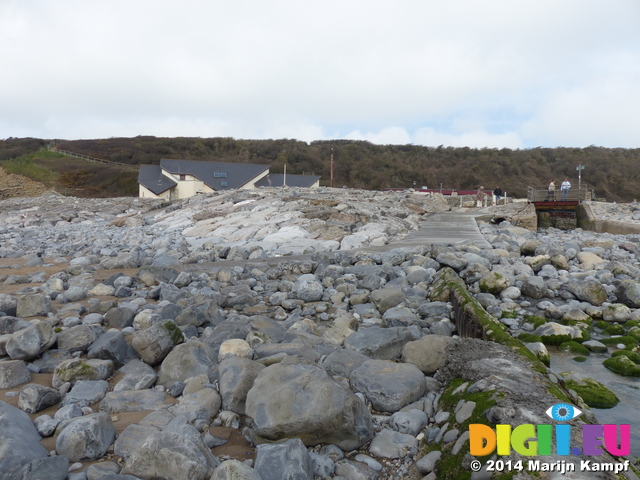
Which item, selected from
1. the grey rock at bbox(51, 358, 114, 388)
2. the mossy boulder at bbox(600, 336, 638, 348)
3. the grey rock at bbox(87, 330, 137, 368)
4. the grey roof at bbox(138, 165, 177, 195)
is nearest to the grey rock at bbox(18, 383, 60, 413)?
the grey rock at bbox(51, 358, 114, 388)

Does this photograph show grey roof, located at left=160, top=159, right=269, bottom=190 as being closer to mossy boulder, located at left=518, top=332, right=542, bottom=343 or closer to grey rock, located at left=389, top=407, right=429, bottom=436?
mossy boulder, located at left=518, top=332, right=542, bottom=343

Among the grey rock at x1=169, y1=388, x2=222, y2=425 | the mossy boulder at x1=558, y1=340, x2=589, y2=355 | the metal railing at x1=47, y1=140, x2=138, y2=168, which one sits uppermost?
the metal railing at x1=47, y1=140, x2=138, y2=168

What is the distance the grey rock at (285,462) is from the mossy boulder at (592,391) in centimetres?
247

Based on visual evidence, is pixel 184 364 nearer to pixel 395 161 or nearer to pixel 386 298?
pixel 386 298

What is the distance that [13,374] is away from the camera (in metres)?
3.11

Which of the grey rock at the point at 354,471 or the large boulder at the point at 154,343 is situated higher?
the large boulder at the point at 154,343

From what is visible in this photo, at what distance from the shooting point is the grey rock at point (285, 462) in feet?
6.72

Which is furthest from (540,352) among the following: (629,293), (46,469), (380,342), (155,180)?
(155,180)

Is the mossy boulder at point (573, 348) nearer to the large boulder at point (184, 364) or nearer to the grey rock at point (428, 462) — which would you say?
the grey rock at point (428, 462)

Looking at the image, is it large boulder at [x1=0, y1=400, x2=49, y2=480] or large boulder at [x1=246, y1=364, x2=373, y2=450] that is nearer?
large boulder at [x1=0, y1=400, x2=49, y2=480]

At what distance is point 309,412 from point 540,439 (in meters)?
1.16

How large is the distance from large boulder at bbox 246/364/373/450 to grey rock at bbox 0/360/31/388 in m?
1.81

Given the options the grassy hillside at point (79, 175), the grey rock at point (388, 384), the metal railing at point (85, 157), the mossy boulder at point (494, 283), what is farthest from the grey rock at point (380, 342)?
the metal railing at point (85, 157)

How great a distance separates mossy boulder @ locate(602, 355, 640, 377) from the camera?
3.96 metres
